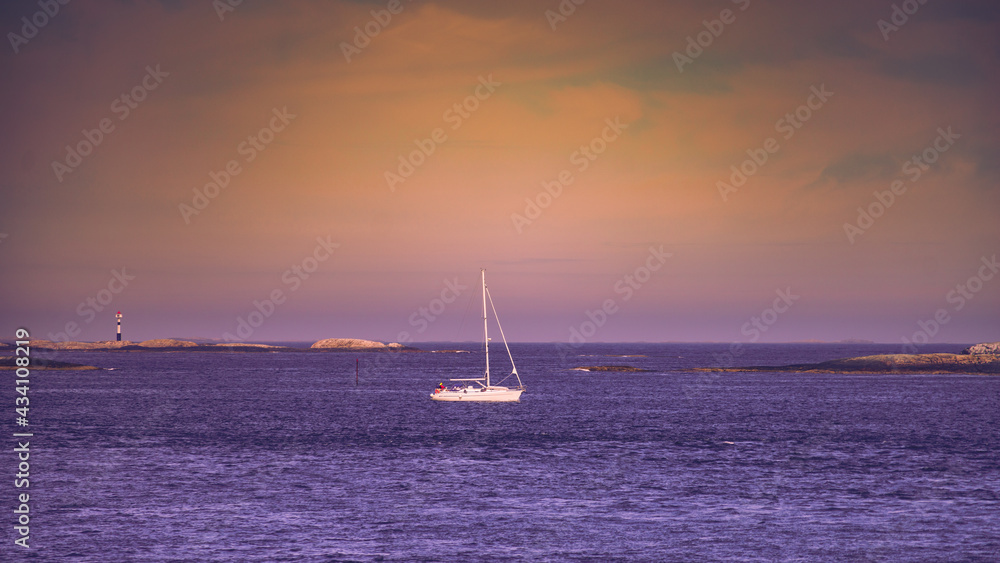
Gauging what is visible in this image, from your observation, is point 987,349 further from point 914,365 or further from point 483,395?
point 483,395

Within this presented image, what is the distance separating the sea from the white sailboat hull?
567 cm

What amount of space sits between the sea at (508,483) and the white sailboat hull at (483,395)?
5668mm

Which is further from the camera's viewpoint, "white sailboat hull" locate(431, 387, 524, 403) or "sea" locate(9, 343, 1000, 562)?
"white sailboat hull" locate(431, 387, 524, 403)

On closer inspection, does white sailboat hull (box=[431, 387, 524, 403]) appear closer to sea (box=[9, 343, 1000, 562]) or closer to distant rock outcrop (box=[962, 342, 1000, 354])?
sea (box=[9, 343, 1000, 562])

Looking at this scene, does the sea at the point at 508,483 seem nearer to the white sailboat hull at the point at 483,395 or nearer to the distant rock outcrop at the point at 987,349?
the white sailboat hull at the point at 483,395

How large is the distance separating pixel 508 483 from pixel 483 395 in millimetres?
54397

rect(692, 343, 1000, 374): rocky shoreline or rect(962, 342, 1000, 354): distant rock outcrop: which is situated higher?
rect(962, 342, 1000, 354): distant rock outcrop

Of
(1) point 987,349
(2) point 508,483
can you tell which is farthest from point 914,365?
(2) point 508,483

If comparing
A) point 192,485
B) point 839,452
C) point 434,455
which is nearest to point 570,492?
point 434,455

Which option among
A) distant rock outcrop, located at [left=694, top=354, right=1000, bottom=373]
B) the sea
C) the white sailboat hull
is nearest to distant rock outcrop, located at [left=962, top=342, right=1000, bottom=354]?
distant rock outcrop, located at [left=694, top=354, right=1000, bottom=373]

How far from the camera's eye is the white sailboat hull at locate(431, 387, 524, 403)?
99.1 metres

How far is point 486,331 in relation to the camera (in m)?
97.6

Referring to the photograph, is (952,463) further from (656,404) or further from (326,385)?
(326,385)

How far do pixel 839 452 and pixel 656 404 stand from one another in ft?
141
